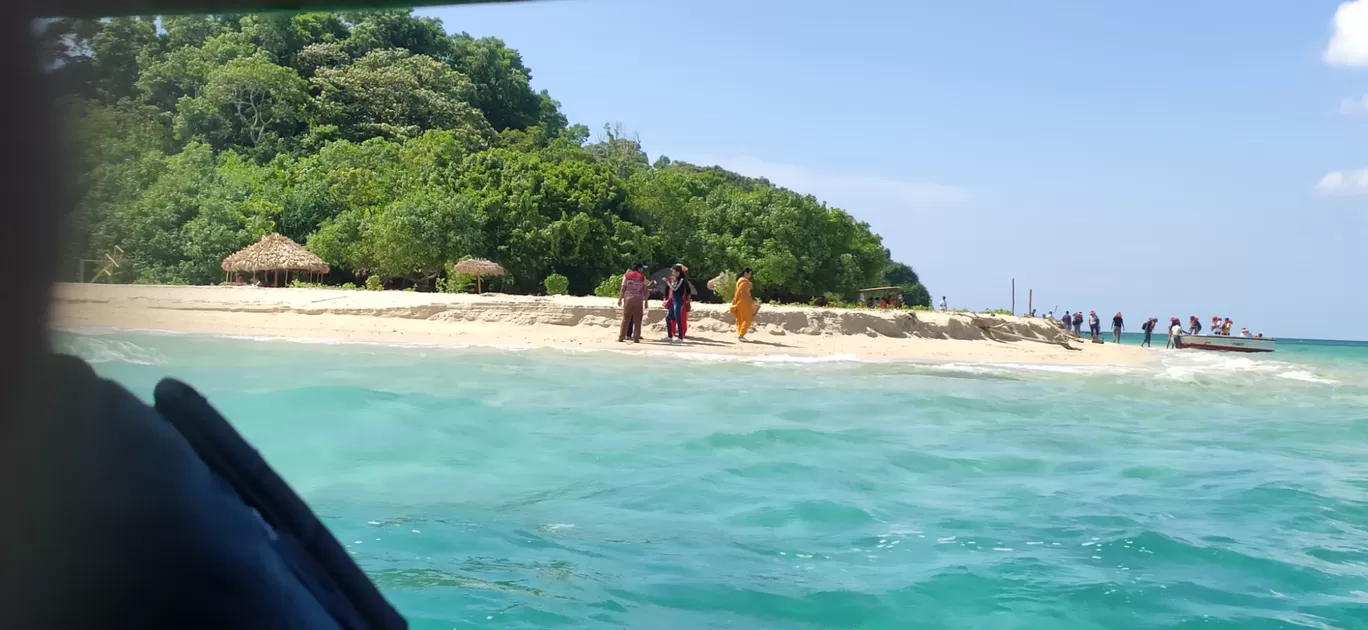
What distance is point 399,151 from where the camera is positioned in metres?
33.1

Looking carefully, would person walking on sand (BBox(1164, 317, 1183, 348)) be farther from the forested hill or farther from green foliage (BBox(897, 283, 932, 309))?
green foliage (BBox(897, 283, 932, 309))

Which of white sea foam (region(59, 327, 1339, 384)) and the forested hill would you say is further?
the forested hill

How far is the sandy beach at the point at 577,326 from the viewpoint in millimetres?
16438

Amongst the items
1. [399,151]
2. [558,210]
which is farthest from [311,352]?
[399,151]

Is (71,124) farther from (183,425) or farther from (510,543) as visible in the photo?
(510,543)

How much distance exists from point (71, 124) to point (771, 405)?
991cm

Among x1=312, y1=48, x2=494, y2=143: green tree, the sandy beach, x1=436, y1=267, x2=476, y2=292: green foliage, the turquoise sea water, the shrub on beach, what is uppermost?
x1=312, y1=48, x2=494, y2=143: green tree

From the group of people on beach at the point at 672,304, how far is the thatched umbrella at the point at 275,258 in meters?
8.69

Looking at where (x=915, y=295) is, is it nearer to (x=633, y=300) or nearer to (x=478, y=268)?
(x=478, y=268)

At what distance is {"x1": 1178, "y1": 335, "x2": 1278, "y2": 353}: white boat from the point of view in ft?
107

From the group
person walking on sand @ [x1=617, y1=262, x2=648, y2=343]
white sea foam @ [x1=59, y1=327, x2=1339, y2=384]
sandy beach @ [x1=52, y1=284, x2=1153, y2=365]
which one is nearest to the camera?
white sea foam @ [x1=59, y1=327, x2=1339, y2=384]

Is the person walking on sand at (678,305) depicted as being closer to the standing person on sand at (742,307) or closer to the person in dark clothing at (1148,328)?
the standing person on sand at (742,307)

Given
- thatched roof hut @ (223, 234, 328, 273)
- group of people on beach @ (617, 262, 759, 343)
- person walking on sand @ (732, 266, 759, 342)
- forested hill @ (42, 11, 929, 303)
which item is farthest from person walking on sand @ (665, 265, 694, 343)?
thatched roof hut @ (223, 234, 328, 273)

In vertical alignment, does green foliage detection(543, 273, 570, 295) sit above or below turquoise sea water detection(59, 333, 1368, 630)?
above
